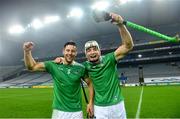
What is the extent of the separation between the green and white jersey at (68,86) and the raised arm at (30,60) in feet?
0.93

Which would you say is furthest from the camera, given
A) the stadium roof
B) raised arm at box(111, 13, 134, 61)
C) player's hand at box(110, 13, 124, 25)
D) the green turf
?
the stadium roof

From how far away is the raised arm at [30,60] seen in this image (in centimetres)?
498

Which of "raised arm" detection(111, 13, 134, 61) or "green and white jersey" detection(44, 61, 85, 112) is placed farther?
"green and white jersey" detection(44, 61, 85, 112)

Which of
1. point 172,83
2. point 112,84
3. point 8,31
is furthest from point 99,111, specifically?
point 8,31

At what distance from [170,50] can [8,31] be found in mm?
28982

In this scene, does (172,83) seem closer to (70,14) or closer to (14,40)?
(70,14)

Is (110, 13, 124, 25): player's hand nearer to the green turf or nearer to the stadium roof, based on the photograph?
the green turf

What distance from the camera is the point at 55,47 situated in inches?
2469

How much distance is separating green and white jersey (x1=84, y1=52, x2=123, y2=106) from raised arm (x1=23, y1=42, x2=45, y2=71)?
92 cm

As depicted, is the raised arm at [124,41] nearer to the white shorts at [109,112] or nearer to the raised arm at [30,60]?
the white shorts at [109,112]

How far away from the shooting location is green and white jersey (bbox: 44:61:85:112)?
4.98 m

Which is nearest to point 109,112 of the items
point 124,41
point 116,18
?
point 124,41

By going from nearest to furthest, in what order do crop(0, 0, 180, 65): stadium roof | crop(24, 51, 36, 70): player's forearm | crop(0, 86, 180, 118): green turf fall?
crop(24, 51, 36, 70): player's forearm
crop(0, 86, 180, 118): green turf
crop(0, 0, 180, 65): stadium roof

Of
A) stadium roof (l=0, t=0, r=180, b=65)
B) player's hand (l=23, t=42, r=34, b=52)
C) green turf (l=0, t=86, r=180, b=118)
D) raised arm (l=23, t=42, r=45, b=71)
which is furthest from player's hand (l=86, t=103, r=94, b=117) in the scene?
stadium roof (l=0, t=0, r=180, b=65)
